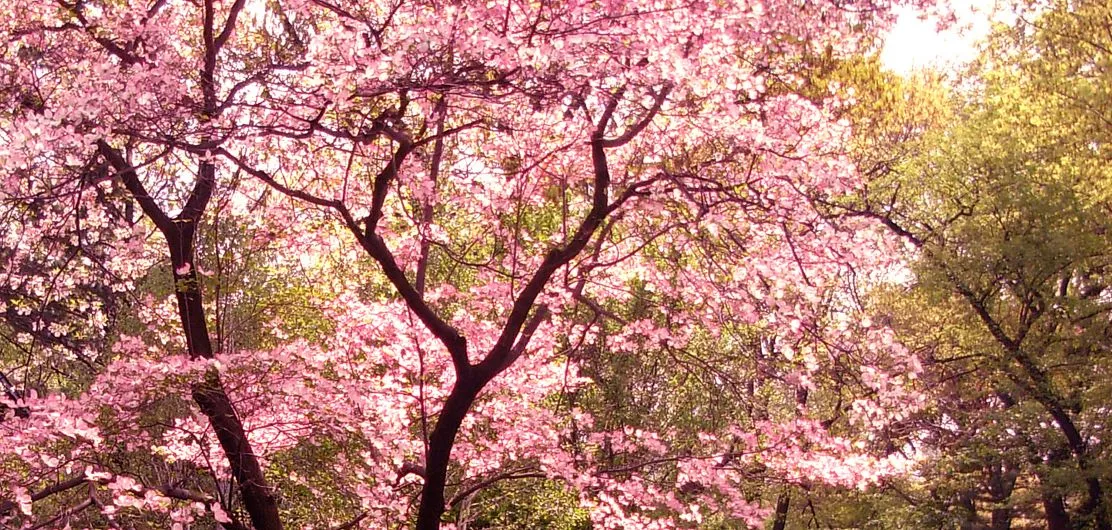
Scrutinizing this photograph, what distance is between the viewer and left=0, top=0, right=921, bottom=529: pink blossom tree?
16.8ft

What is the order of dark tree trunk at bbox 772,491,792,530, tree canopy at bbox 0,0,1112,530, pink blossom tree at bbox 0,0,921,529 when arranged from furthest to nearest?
dark tree trunk at bbox 772,491,792,530 < tree canopy at bbox 0,0,1112,530 < pink blossom tree at bbox 0,0,921,529

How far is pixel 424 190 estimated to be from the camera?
692cm

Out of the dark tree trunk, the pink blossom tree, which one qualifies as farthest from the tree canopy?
the dark tree trunk

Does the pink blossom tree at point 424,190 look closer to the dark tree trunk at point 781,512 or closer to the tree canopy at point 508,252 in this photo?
the tree canopy at point 508,252

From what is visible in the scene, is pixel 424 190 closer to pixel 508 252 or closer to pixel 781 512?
pixel 508 252

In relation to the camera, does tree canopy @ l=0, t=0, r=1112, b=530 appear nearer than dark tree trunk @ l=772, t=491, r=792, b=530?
Yes

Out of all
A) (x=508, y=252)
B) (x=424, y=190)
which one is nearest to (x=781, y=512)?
(x=508, y=252)

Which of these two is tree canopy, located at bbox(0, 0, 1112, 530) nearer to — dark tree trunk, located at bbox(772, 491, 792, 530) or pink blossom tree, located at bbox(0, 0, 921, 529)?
pink blossom tree, located at bbox(0, 0, 921, 529)

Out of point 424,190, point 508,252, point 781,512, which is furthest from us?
point 781,512

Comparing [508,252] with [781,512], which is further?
[781,512]

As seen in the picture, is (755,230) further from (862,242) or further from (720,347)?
(720,347)

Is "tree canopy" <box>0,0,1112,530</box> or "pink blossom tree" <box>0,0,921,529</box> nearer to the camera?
"pink blossom tree" <box>0,0,921,529</box>

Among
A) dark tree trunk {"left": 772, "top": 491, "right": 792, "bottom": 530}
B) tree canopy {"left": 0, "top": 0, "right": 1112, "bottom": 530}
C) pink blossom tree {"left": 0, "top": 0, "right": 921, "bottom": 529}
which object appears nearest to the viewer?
pink blossom tree {"left": 0, "top": 0, "right": 921, "bottom": 529}

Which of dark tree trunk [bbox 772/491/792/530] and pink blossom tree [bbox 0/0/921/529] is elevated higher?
dark tree trunk [bbox 772/491/792/530]
